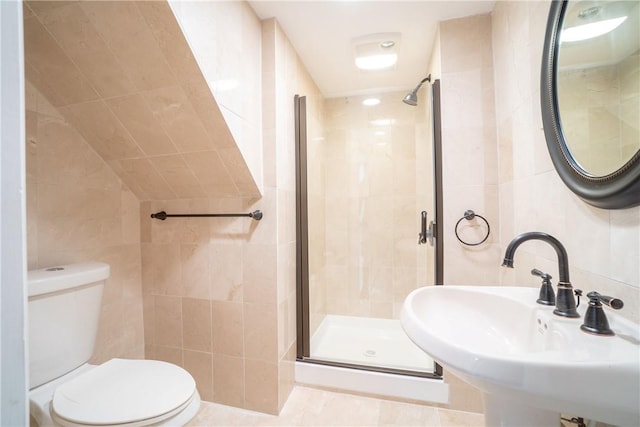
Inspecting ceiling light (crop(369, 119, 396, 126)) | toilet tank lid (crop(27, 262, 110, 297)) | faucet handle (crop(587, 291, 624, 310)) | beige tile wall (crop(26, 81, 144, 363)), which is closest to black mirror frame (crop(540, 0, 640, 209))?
faucet handle (crop(587, 291, 624, 310))

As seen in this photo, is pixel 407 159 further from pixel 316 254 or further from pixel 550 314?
pixel 550 314

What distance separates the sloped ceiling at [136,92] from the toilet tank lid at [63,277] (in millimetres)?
524

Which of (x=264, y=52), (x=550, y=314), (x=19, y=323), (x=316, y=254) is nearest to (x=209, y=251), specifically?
(x=316, y=254)

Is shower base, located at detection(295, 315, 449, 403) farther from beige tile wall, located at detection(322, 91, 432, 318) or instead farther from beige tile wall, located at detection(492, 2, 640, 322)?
beige tile wall, located at detection(492, 2, 640, 322)

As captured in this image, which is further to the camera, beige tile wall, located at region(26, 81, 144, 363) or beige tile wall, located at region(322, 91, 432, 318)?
beige tile wall, located at region(322, 91, 432, 318)

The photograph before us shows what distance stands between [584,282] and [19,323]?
121 centimetres

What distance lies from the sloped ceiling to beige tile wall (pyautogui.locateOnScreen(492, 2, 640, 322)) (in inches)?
48.6

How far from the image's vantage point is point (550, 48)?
0.91 meters

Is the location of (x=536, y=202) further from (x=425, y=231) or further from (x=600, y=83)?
(x=425, y=231)

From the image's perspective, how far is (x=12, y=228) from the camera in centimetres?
28

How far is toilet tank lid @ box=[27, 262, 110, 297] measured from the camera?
0.98 meters

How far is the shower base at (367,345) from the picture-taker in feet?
5.55

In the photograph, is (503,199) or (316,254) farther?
(316,254)

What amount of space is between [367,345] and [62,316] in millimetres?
1779
